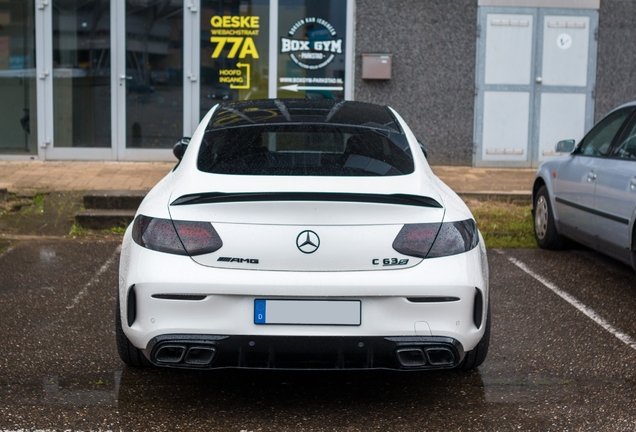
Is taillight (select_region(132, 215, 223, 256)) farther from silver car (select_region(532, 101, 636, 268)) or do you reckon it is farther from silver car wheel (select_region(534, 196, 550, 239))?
silver car wheel (select_region(534, 196, 550, 239))

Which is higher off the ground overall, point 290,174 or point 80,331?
point 290,174

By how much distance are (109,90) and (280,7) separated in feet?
8.77

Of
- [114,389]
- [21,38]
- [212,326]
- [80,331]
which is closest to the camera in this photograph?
[212,326]

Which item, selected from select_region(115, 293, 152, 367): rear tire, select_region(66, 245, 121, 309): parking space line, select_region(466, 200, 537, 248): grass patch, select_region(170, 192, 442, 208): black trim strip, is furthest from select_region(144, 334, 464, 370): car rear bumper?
select_region(466, 200, 537, 248): grass patch

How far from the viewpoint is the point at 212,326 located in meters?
4.12

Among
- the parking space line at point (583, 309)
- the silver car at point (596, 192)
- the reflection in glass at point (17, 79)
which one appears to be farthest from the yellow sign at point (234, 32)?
the parking space line at point (583, 309)

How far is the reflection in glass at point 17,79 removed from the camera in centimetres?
1308

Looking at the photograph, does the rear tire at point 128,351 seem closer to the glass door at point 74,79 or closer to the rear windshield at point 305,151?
the rear windshield at point 305,151

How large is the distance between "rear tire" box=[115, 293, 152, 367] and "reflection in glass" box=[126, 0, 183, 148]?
8824 millimetres

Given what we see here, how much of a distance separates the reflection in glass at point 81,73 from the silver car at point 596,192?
22.3 feet

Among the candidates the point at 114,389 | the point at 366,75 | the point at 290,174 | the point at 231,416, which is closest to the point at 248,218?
the point at 290,174

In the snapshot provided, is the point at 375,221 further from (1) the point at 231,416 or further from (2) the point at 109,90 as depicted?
(2) the point at 109,90

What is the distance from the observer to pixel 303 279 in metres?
4.12

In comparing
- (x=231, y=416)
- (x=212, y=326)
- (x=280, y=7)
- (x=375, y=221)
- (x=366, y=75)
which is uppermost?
(x=280, y=7)
